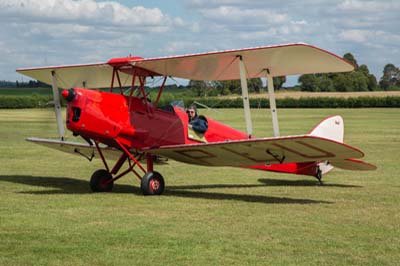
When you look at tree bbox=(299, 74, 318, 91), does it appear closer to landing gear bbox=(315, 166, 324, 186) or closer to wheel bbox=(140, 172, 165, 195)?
landing gear bbox=(315, 166, 324, 186)

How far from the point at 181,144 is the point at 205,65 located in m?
1.41

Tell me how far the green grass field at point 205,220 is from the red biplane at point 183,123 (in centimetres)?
61

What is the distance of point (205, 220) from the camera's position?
870 centimetres

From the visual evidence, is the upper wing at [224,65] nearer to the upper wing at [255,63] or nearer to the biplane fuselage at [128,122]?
the upper wing at [255,63]

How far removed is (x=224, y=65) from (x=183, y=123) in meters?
1.25

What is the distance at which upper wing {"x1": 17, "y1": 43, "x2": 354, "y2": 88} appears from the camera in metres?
10.6

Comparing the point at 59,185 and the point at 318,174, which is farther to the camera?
the point at 318,174

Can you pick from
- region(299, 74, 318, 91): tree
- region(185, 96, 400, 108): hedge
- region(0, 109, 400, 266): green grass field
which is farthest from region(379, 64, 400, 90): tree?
region(0, 109, 400, 266): green grass field

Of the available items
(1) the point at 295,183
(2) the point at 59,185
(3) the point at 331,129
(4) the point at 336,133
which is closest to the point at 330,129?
(3) the point at 331,129

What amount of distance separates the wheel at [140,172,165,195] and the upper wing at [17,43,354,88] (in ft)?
5.87

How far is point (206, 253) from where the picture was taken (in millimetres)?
6738

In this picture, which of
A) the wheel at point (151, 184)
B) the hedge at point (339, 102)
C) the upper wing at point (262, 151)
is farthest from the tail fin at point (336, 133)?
the hedge at point (339, 102)

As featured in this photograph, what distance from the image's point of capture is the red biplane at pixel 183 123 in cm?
1045

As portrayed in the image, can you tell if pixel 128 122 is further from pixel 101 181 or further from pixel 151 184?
pixel 101 181
